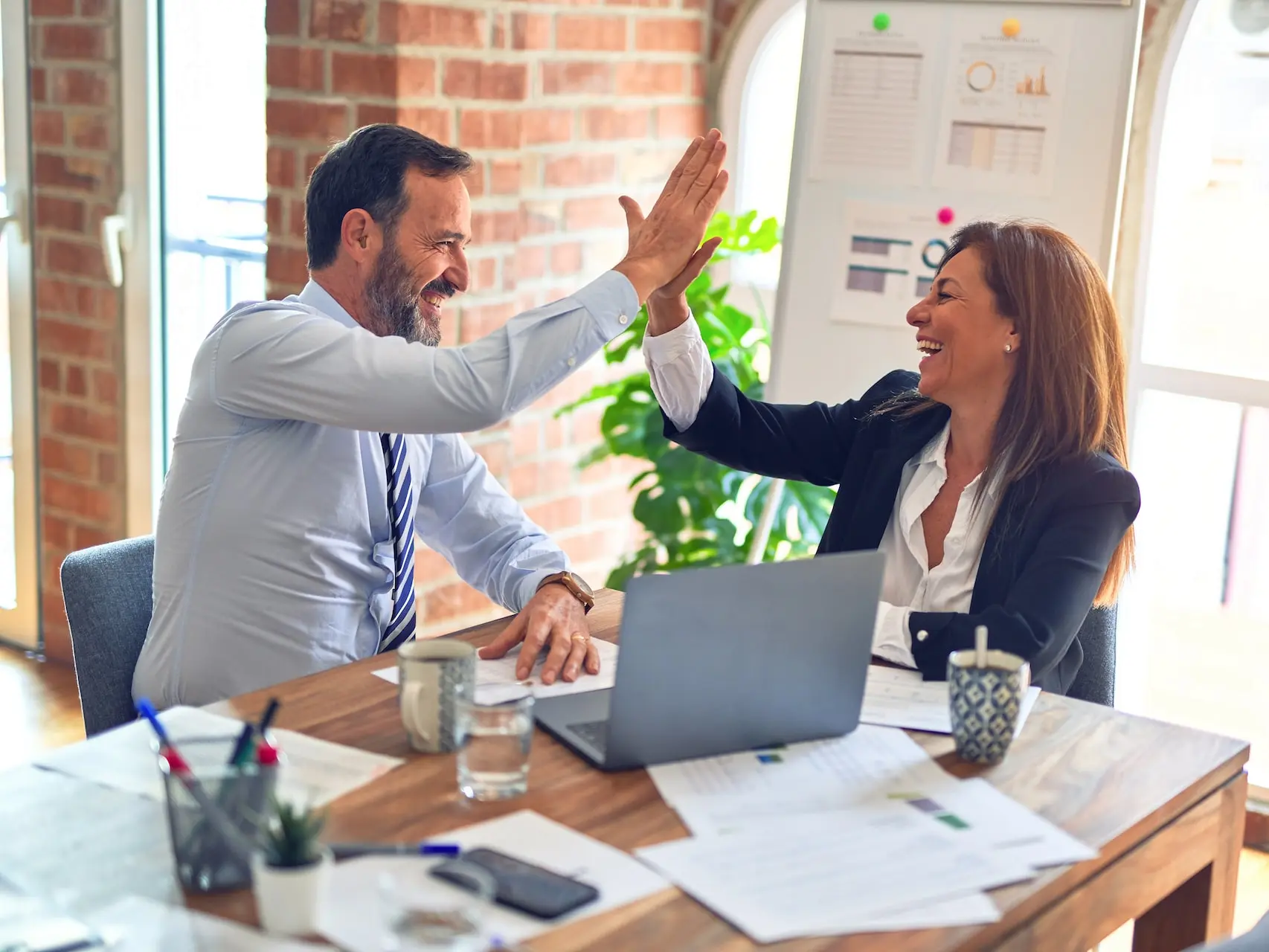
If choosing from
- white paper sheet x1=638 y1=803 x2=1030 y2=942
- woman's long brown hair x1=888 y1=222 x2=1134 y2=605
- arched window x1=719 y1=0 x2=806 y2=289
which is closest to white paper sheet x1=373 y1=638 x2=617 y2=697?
white paper sheet x1=638 y1=803 x2=1030 y2=942

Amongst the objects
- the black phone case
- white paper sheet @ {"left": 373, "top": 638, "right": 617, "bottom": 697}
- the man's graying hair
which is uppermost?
the man's graying hair

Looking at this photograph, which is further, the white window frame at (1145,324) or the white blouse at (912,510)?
the white window frame at (1145,324)

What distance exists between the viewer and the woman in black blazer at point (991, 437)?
1.94 meters

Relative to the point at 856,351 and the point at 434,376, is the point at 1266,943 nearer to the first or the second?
the point at 434,376

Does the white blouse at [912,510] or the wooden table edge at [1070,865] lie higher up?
the white blouse at [912,510]

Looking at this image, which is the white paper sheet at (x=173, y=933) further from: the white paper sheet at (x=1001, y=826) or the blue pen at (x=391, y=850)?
the white paper sheet at (x=1001, y=826)

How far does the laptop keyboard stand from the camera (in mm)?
1463

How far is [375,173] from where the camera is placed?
2.04 metres

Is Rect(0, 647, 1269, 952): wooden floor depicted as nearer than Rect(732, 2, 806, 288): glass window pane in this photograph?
Yes

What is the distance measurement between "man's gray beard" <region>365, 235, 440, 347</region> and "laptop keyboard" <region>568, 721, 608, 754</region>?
0.73 meters

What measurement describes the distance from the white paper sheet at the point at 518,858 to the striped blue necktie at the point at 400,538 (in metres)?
0.76

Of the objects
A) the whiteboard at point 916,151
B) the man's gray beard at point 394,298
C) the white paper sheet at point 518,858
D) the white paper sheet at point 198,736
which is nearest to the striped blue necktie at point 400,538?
the man's gray beard at point 394,298

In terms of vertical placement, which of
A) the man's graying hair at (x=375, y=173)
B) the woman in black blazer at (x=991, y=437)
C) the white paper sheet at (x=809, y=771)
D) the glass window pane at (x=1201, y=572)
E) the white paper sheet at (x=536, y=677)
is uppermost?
the man's graying hair at (x=375, y=173)

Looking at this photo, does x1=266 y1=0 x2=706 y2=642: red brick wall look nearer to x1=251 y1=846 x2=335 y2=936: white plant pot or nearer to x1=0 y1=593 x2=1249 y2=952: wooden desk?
x1=0 y1=593 x2=1249 y2=952: wooden desk
